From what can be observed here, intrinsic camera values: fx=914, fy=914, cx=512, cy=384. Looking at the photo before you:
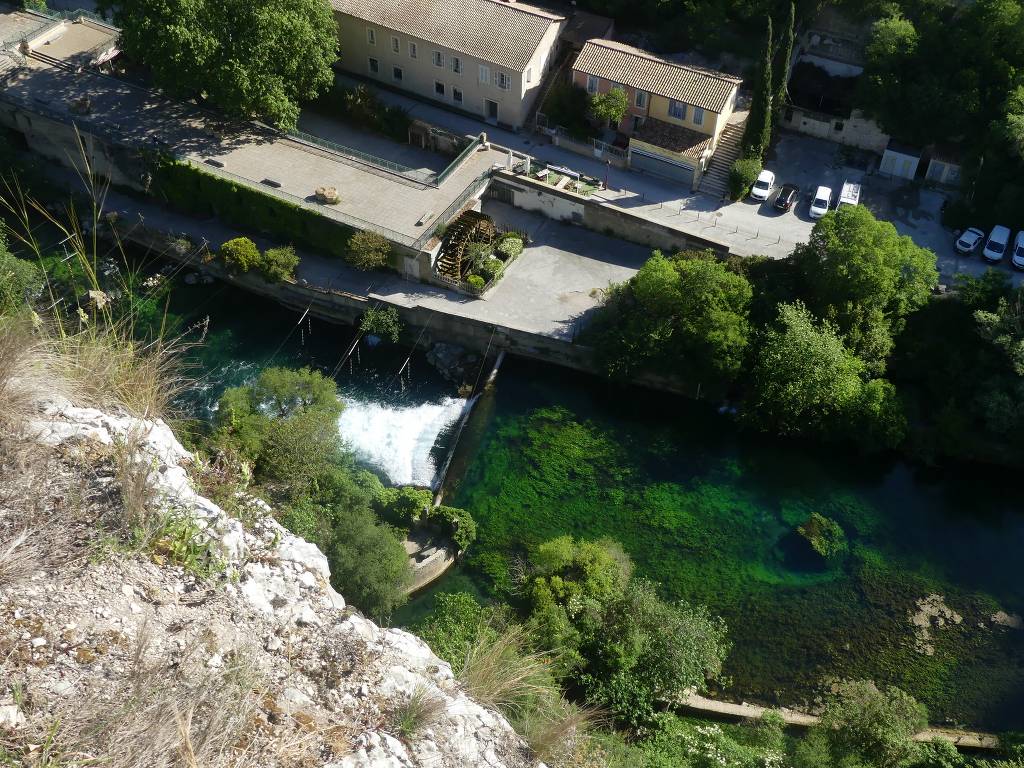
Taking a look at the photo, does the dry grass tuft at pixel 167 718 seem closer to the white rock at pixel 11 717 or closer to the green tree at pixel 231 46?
the white rock at pixel 11 717

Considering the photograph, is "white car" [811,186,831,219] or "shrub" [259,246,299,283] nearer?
"shrub" [259,246,299,283]

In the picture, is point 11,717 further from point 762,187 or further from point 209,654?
point 762,187

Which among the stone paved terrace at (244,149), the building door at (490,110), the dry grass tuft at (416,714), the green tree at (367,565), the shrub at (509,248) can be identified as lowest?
the green tree at (367,565)

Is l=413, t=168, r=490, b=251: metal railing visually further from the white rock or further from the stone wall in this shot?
the white rock

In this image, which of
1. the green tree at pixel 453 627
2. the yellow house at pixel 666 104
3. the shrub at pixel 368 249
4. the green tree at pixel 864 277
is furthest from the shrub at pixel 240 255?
the green tree at pixel 864 277

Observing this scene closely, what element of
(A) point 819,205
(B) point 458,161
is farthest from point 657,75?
(B) point 458,161

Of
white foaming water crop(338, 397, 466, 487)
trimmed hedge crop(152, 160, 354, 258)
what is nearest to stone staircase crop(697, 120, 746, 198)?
white foaming water crop(338, 397, 466, 487)
